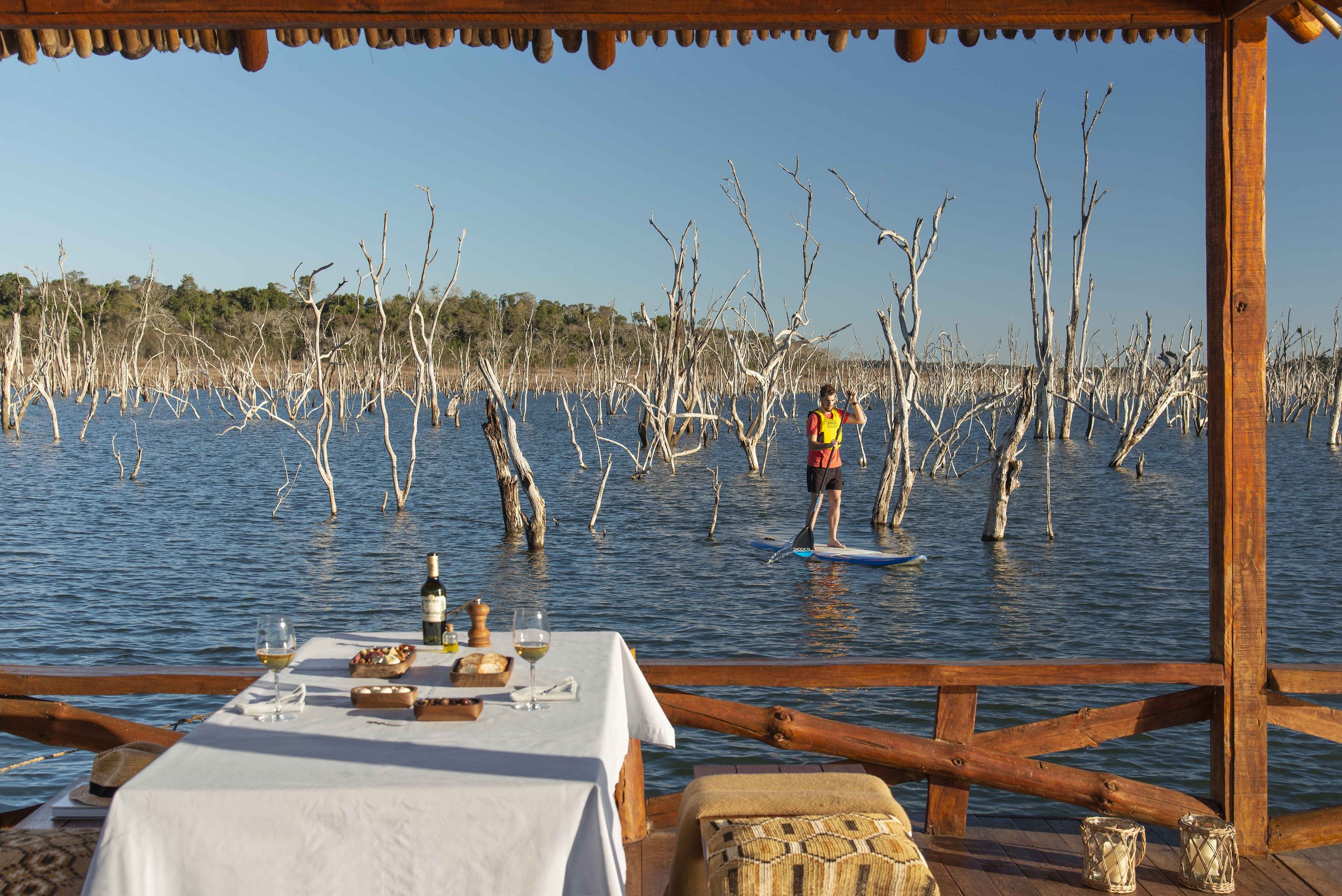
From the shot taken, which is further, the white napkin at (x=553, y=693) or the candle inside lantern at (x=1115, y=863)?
the candle inside lantern at (x=1115, y=863)

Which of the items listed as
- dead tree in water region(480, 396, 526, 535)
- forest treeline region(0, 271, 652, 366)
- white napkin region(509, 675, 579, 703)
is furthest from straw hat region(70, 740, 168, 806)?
forest treeline region(0, 271, 652, 366)

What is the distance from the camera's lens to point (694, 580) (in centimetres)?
1220

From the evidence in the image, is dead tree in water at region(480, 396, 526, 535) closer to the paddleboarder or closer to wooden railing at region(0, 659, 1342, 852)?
the paddleboarder

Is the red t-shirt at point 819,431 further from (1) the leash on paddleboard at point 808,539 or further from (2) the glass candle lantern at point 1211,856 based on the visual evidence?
(2) the glass candle lantern at point 1211,856

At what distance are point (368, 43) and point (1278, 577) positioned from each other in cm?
1325

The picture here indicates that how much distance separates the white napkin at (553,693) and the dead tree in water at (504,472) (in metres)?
9.81

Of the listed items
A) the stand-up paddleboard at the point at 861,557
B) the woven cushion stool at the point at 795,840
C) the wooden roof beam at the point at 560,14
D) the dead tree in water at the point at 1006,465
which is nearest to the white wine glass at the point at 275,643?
the woven cushion stool at the point at 795,840

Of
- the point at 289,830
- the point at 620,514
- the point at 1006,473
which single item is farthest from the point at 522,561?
the point at 289,830

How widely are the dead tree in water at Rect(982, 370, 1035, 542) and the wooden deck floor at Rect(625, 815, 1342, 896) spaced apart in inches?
359

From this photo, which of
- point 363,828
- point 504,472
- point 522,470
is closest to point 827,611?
point 522,470

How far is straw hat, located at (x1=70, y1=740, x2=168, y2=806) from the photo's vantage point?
2.52 metres

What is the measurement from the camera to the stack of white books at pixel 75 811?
2527 mm

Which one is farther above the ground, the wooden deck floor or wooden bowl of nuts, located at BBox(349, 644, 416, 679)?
wooden bowl of nuts, located at BBox(349, 644, 416, 679)

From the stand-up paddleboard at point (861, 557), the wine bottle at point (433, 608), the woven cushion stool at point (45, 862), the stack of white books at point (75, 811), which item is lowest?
the stand-up paddleboard at point (861, 557)
